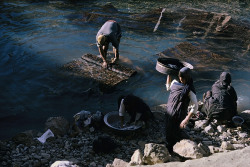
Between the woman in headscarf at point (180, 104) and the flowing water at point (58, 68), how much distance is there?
2.56 metres

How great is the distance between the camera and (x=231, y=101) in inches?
238

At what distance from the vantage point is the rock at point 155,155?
4.28 metres

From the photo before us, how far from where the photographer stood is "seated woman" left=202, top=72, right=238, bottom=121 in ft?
19.6

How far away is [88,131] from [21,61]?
15.4ft

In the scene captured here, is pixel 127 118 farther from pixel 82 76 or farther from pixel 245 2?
pixel 245 2

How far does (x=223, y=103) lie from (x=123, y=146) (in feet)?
7.62

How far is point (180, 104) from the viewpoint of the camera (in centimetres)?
443

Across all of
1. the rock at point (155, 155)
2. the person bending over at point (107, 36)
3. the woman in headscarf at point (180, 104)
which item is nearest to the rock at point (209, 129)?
the woman in headscarf at point (180, 104)

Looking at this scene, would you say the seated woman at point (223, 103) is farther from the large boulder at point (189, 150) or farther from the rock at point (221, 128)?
the large boulder at point (189, 150)

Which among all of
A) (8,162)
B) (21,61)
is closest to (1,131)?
(8,162)

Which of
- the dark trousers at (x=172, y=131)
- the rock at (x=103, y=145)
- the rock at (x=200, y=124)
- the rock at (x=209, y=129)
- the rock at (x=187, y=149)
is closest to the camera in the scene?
the rock at (x=187, y=149)

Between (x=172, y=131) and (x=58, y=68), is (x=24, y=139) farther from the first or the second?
(x=58, y=68)

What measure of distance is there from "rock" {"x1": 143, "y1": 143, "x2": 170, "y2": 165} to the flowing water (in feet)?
9.24

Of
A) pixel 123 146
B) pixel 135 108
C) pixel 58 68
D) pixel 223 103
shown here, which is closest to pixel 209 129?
pixel 223 103
